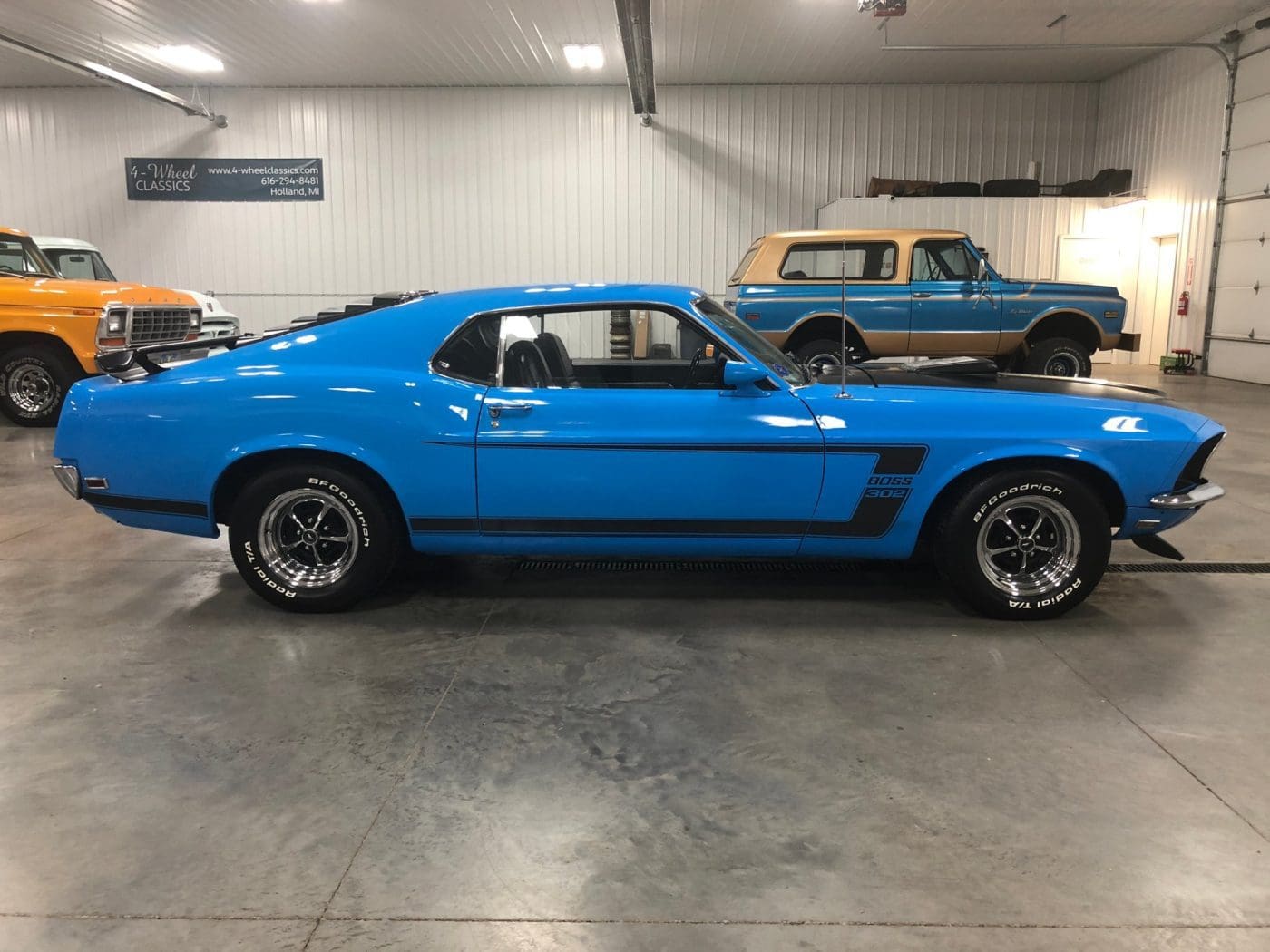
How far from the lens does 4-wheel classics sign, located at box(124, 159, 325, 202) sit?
1706 centimetres

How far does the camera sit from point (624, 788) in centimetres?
255

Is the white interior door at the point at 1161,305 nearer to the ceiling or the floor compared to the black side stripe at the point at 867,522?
nearer to the ceiling

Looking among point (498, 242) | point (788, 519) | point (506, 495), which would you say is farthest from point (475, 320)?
point (498, 242)

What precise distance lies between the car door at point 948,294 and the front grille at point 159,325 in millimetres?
8504

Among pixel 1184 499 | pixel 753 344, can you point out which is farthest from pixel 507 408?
pixel 1184 499

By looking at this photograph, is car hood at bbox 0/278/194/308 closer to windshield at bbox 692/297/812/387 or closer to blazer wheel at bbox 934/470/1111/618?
windshield at bbox 692/297/812/387

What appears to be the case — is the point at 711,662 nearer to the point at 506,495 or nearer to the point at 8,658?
the point at 506,495

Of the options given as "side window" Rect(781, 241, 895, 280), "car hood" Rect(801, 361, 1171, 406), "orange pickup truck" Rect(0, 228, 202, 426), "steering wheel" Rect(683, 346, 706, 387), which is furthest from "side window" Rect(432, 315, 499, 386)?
"side window" Rect(781, 241, 895, 280)

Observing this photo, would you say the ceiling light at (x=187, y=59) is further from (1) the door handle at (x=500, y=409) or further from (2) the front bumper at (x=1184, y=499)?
(2) the front bumper at (x=1184, y=499)

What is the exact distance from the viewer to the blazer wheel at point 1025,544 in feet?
12.0

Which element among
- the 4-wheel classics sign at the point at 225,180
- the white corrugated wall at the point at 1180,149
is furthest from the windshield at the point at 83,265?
the white corrugated wall at the point at 1180,149

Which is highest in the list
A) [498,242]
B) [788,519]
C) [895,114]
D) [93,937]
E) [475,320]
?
[895,114]

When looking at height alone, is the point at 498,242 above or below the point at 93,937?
above

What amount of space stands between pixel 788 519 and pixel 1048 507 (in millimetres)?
1087
